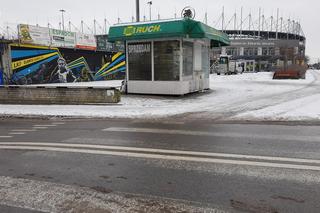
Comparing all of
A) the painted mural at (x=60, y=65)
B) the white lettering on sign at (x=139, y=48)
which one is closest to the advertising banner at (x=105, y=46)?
the painted mural at (x=60, y=65)

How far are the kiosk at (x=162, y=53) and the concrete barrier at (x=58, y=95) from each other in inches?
122

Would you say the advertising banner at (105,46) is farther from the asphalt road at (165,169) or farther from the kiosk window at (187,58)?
the asphalt road at (165,169)

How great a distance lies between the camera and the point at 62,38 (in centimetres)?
3472

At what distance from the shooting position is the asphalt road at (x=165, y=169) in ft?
13.8

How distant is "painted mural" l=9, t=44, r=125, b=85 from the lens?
27766 millimetres

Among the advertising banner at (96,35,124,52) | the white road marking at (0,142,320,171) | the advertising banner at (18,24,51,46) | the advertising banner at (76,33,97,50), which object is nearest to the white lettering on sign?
the white road marking at (0,142,320,171)

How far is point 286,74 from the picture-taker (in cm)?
3447

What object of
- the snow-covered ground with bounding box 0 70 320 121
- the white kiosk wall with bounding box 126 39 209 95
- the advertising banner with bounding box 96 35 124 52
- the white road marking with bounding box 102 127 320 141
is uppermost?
the advertising banner with bounding box 96 35 124 52

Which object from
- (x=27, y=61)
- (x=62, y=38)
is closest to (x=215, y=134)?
(x=27, y=61)

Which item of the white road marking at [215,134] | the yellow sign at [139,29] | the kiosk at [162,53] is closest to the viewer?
the white road marking at [215,134]

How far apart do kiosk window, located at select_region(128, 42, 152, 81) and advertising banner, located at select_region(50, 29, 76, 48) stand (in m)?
17.7

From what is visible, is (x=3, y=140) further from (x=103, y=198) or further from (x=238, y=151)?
(x=238, y=151)

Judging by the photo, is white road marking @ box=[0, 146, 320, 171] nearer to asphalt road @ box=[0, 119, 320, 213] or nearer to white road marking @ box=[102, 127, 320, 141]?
Answer: asphalt road @ box=[0, 119, 320, 213]

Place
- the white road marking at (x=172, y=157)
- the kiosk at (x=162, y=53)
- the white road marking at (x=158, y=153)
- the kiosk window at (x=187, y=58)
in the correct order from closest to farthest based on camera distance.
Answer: the white road marking at (x=172, y=157), the white road marking at (x=158, y=153), the kiosk at (x=162, y=53), the kiosk window at (x=187, y=58)
